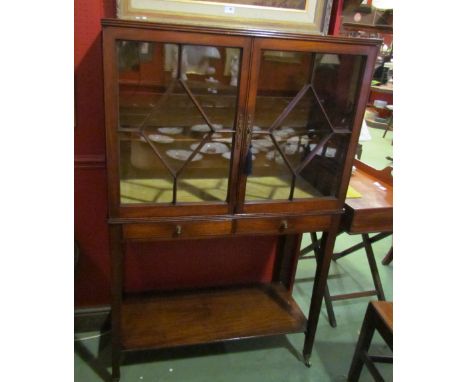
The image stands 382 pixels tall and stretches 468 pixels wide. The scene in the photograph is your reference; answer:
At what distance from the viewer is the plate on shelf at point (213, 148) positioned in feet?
4.54

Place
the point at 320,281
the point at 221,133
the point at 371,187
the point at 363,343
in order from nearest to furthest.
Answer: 1. the point at 221,133
2. the point at 363,343
3. the point at 320,281
4. the point at 371,187

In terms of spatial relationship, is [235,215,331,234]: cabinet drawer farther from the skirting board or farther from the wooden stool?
the skirting board

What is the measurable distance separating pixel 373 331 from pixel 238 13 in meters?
1.42

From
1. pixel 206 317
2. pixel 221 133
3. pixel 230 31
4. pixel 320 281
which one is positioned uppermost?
pixel 230 31

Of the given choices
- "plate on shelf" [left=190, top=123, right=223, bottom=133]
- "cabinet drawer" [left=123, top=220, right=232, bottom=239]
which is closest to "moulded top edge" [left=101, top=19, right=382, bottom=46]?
"plate on shelf" [left=190, top=123, right=223, bottom=133]

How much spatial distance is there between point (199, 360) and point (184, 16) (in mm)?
1555

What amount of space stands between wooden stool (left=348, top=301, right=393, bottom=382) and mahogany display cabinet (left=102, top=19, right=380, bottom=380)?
30 centimetres

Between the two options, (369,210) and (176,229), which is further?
(369,210)

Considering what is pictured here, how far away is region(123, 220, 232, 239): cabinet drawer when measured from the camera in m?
1.39

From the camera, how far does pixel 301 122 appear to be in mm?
1479

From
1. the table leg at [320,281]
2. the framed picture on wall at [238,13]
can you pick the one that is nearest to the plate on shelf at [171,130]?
the framed picture on wall at [238,13]

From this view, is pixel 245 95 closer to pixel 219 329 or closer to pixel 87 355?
pixel 219 329

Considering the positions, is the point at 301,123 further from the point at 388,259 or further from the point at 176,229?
the point at 388,259

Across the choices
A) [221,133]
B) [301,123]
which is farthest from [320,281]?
[221,133]
